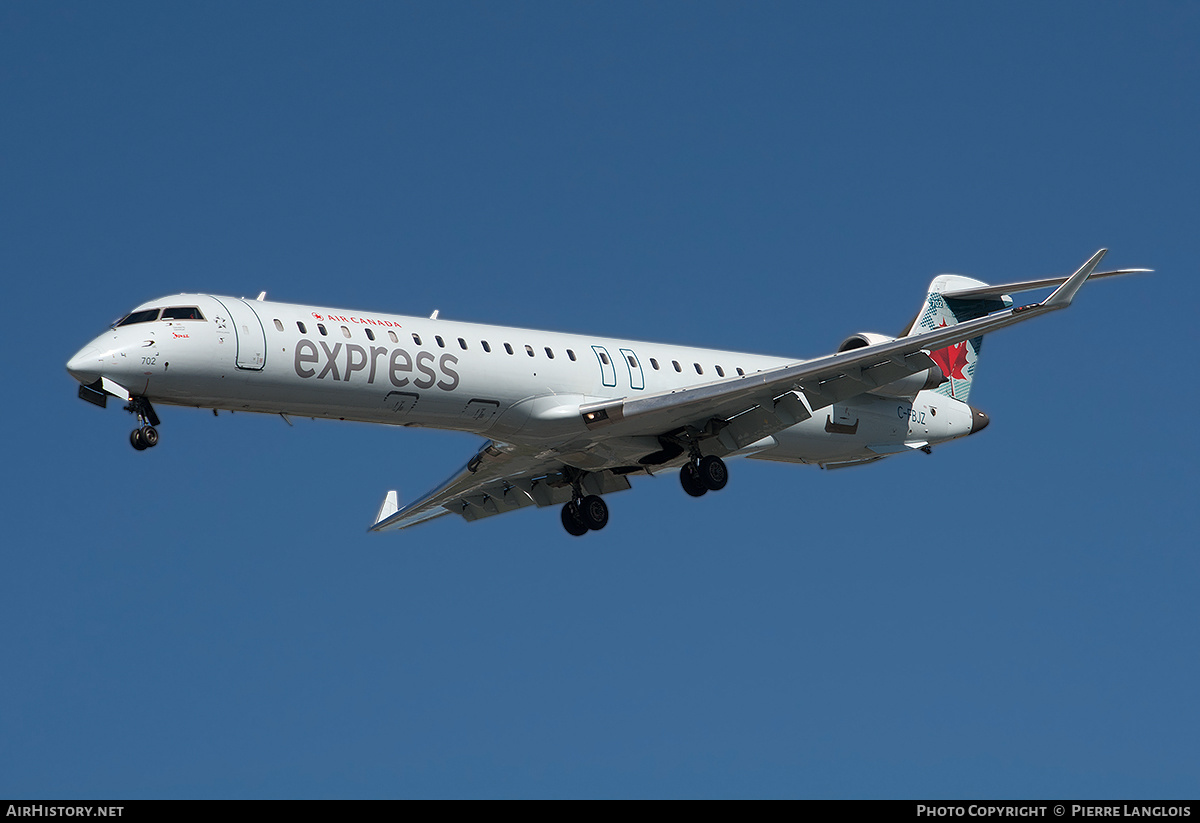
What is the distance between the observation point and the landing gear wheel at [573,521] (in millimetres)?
27125

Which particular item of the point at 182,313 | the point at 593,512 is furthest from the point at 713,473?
the point at 182,313

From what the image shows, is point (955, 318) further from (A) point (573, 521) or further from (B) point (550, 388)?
(B) point (550, 388)

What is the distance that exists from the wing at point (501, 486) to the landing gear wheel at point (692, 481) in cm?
180

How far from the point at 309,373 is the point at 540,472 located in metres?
6.38

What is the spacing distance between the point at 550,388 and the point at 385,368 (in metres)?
2.83

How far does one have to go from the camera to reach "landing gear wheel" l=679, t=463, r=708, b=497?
25406 mm

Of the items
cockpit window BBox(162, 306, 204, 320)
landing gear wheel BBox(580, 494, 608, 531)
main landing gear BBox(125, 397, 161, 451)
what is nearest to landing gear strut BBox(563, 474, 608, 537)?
landing gear wheel BBox(580, 494, 608, 531)

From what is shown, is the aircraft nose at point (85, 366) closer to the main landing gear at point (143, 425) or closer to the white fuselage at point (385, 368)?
the white fuselage at point (385, 368)

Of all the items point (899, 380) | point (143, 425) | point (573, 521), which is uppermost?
point (899, 380)

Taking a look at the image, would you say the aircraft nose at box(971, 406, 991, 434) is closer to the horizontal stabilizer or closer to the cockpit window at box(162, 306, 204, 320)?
the horizontal stabilizer

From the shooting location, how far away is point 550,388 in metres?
24.0

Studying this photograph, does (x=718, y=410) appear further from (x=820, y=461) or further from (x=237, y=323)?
(x=237, y=323)

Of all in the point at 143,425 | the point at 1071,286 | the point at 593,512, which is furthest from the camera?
the point at 593,512
